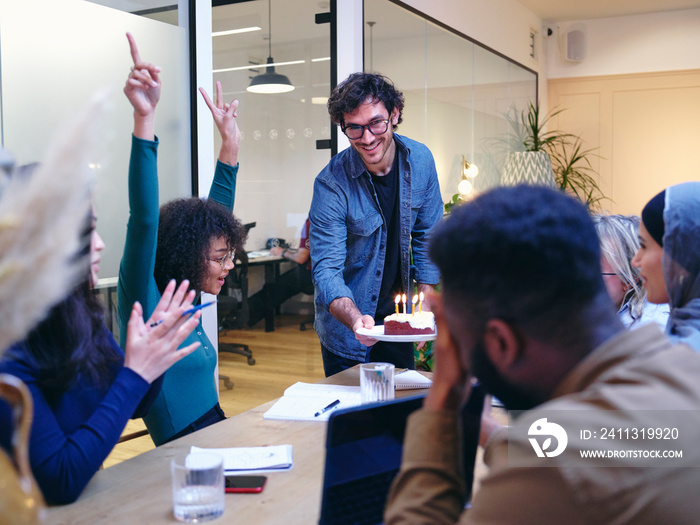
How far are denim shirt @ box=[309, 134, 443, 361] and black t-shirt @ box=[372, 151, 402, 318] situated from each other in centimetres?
2

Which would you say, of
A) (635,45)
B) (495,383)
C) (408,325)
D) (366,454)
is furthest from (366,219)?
(635,45)

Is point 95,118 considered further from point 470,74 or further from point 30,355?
point 470,74

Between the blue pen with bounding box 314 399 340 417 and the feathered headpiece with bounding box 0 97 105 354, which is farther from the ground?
the feathered headpiece with bounding box 0 97 105 354

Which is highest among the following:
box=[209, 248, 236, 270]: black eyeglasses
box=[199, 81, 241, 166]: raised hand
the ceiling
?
the ceiling

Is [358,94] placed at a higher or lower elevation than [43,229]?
higher

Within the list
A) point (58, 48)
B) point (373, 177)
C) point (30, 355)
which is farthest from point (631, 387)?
point (58, 48)

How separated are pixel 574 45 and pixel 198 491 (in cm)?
781

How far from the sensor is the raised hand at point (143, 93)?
1523 mm

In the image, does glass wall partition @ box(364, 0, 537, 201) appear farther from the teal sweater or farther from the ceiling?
the teal sweater

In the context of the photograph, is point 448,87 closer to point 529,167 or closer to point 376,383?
→ point 529,167

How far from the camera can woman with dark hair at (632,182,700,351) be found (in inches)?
48.9

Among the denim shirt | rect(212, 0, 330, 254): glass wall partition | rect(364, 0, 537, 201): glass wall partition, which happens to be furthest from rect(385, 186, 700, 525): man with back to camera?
rect(364, 0, 537, 201): glass wall partition

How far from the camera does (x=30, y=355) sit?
45.4 inches

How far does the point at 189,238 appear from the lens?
6.12 ft
